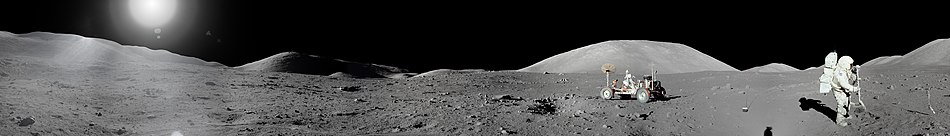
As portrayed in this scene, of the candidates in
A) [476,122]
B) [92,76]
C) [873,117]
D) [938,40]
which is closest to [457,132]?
[476,122]

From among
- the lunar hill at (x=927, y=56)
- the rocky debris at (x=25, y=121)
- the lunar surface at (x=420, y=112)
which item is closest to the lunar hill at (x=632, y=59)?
the lunar hill at (x=927, y=56)

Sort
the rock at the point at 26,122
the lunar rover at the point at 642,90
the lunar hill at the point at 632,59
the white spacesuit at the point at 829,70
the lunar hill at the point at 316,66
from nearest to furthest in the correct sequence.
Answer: the white spacesuit at the point at 829,70, the rock at the point at 26,122, the lunar rover at the point at 642,90, the lunar hill at the point at 316,66, the lunar hill at the point at 632,59

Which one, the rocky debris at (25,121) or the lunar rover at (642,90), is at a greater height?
the lunar rover at (642,90)

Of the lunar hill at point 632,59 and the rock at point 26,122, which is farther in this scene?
the lunar hill at point 632,59

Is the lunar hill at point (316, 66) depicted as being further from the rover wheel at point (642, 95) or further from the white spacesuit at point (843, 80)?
the white spacesuit at point (843, 80)

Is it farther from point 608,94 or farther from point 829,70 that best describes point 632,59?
point 829,70

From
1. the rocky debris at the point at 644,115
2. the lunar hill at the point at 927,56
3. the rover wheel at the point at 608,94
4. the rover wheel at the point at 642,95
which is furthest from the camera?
the lunar hill at the point at 927,56

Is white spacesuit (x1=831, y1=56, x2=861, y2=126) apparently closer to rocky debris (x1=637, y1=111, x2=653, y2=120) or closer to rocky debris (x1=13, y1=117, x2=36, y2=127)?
rocky debris (x1=637, y1=111, x2=653, y2=120)
